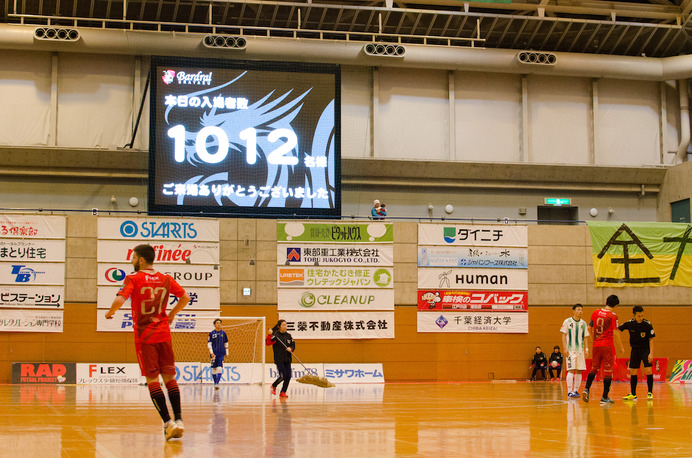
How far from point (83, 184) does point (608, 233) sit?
19696 millimetres

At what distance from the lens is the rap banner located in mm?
27000

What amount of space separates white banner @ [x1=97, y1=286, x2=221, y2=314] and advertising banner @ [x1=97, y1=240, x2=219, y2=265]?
936 millimetres

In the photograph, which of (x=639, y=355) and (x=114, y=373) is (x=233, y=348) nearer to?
(x=114, y=373)

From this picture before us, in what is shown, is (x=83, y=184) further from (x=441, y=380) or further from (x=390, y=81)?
(x=441, y=380)

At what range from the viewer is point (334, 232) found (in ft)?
83.8

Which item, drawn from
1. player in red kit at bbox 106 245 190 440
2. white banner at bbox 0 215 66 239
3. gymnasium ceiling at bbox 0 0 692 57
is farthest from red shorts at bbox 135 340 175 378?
gymnasium ceiling at bbox 0 0 692 57

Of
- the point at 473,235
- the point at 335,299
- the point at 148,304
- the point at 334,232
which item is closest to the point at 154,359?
the point at 148,304

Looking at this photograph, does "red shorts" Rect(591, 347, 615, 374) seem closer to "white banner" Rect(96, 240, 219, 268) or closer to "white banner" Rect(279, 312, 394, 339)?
"white banner" Rect(279, 312, 394, 339)

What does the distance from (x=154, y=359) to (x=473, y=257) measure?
62.2 ft

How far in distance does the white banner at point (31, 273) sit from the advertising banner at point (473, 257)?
12094 mm

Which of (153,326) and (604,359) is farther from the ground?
(153,326)

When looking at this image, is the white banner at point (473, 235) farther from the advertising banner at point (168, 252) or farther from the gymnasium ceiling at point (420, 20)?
the advertising banner at point (168, 252)

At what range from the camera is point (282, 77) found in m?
25.2

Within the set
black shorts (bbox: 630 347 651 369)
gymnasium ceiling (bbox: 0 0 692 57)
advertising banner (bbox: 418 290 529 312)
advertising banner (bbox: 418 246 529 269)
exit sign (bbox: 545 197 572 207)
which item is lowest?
black shorts (bbox: 630 347 651 369)
